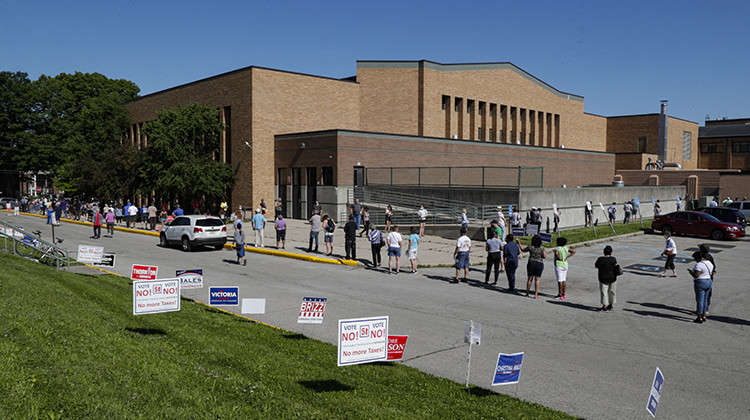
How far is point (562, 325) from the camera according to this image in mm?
12047

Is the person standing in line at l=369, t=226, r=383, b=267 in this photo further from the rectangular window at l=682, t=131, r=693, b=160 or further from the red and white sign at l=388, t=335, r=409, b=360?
the rectangular window at l=682, t=131, r=693, b=160

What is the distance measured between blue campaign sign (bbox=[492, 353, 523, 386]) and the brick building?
95.2 ft

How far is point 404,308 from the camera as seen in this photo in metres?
13.4

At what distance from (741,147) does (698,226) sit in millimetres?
53892

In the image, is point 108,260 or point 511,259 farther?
point 511,259

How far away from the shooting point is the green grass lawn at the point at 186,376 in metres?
5.68

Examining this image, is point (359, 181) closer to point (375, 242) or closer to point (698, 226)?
point (375, 242)

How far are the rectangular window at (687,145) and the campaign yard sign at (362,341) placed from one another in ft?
271

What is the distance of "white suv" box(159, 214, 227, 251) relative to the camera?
23750 mm

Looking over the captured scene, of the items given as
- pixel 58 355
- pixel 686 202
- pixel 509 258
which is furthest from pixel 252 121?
pixel 686 202

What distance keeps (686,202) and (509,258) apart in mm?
42160

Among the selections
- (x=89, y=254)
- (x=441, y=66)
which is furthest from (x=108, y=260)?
(x=441, y=66)

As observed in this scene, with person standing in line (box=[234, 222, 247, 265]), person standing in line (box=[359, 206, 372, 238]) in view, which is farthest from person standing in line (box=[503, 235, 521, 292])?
person standing in line (box=[359, 206, 372, 238])

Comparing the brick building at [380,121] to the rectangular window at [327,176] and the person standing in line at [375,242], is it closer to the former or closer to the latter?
the rectangular window at [327,176]
